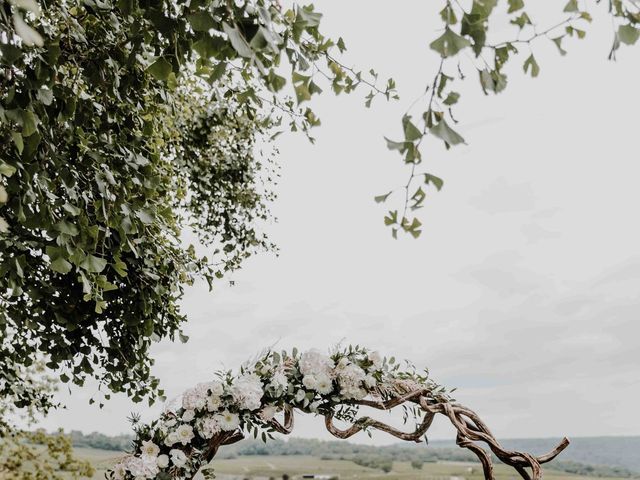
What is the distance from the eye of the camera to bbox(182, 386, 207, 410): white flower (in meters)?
2.94

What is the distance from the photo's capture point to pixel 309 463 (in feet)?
20.0

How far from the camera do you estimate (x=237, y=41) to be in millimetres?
1562

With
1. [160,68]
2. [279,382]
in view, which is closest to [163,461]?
[279,382]

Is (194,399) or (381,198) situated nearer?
(381,198)

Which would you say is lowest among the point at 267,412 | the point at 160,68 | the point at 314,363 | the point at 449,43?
the point at 267,412

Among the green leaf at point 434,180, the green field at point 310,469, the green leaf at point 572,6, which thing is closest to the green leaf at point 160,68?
the green leaf at point 434,180

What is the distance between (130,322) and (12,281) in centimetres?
144

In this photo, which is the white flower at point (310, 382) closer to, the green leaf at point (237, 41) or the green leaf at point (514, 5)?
the green leaf at point (237, 41)

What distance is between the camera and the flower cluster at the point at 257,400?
115 inches

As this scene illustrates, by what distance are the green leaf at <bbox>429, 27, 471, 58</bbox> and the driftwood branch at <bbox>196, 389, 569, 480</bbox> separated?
176 centimetres

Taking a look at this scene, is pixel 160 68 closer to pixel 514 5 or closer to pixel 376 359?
pixel 514 5

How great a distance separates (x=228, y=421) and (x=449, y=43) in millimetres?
2024

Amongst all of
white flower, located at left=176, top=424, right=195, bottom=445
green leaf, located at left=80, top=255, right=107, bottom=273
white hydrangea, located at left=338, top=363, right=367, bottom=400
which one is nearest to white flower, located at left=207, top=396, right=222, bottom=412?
white flower, located at left=176, top=424, right=195, bottom=445

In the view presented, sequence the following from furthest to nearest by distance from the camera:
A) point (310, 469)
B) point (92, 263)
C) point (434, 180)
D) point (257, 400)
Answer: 1. point (310, 469)
2. point (257, 400)
3. point (92, 263)
4. point (434, 180)
